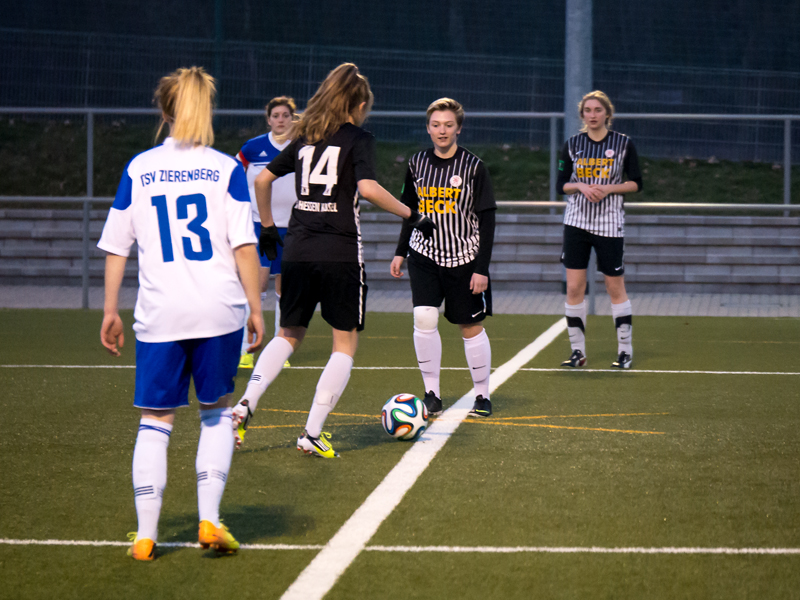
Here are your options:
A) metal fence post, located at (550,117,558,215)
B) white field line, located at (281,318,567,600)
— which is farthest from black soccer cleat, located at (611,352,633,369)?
metal fence post, located at (550,117,558,215)

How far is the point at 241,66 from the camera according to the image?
18281mm

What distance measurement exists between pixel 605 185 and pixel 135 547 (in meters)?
4.88

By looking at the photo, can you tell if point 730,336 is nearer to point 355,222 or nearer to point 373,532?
point 355,222

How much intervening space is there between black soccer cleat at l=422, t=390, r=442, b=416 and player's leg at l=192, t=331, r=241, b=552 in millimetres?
2562

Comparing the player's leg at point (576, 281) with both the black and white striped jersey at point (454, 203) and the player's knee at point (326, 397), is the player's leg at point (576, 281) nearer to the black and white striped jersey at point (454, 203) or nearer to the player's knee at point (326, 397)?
the black and white striped jersey at point (454, 203)

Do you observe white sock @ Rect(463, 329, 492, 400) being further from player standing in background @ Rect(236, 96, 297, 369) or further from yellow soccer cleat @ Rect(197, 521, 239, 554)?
yellow soccer cleat @ Rect(197, 521, 239, 554)

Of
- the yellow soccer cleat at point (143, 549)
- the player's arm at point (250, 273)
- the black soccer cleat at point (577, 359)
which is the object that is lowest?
the yellow soccer cleat at point (143, 549)

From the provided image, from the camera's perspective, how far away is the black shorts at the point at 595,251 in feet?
24.8

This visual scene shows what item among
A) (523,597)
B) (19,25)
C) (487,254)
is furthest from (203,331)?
(19,25)

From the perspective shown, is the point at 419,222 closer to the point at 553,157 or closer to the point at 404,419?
the point at 404,419

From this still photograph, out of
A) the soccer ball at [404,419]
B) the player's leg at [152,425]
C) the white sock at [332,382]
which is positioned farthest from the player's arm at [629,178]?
the player's leg at [152,425]

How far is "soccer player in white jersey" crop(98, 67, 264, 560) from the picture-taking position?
3529 millimetres

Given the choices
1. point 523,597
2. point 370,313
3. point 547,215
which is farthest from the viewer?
point 547,215

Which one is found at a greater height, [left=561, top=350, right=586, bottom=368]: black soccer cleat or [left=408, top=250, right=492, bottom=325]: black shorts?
[left=408, top=250, right=492, bottom=325]: black shorts
